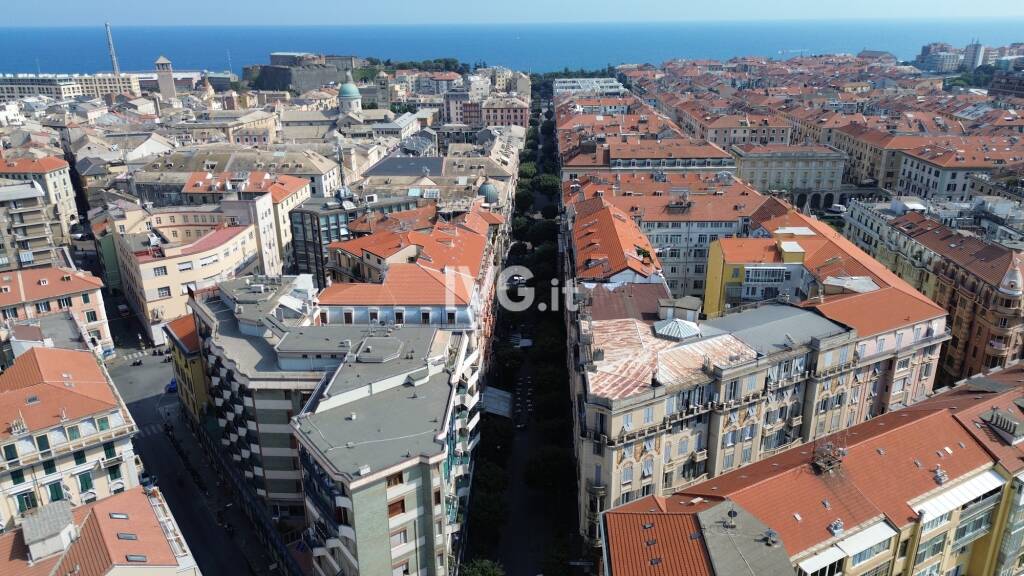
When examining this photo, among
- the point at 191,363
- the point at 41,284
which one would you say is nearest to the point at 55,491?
the point at 191,363

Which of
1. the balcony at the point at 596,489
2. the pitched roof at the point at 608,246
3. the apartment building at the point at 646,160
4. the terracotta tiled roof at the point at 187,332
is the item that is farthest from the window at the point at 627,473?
the apartment building at the point at 646,160

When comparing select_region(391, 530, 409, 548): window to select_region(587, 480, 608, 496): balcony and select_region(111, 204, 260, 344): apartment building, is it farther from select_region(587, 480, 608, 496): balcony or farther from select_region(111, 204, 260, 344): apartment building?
select_region(111, 204, 260, 344): apartment building

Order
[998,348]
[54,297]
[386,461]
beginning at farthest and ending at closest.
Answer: [54,297], [998,348], [386,461]

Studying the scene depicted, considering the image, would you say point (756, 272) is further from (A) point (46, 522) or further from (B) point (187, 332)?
(A) point (46, 522)

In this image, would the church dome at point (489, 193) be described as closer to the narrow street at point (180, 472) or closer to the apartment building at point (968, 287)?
the narrow street at point (180, 472)

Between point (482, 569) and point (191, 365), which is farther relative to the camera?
point (191, 365)

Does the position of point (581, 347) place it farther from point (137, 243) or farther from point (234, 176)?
point (234, 176)

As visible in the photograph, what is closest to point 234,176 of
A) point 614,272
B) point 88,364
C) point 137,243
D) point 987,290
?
point 137,243
